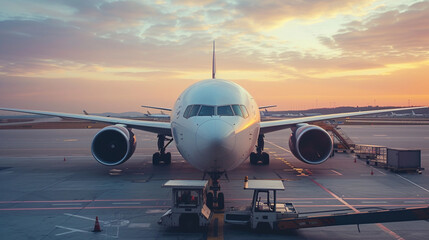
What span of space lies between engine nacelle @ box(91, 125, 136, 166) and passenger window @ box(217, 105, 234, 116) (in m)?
7.55

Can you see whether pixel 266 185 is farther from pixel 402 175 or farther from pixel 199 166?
pixel 402 175

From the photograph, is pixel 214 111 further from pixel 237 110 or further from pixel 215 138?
pixel 215 138

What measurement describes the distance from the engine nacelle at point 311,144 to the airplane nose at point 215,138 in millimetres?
7936

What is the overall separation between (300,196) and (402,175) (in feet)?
25.6

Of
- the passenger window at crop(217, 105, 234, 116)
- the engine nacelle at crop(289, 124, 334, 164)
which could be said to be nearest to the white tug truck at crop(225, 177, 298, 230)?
the passenger window at crop(217, 105, 234, 116)

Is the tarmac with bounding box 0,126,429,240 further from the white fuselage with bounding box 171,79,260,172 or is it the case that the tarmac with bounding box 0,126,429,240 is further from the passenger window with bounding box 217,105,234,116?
the passenger window with bounding box 217,105,234,116

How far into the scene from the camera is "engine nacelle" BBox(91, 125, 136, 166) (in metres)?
18.2

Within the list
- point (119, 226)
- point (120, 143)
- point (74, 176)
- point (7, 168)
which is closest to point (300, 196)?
point (119, 226)

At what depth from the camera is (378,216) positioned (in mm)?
9047

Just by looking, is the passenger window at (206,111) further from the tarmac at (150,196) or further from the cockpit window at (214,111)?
the tarmac at (150,196)

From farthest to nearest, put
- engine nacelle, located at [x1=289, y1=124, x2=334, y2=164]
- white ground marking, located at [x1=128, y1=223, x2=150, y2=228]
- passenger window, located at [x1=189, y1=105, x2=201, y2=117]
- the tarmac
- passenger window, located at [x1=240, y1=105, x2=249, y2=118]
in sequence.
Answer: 1. engine nacelle, located at [x1=289, y1=124, x2=334, y2=164]
2. passenger window, located at [x1=240, y1=105, x2=249, y2=118]
3. passenger window, located at [x1=189, y1=105, x2=201, y2=117]
4. white ground marking, located at [x1=128, y1=223, x2=150, y2=228]
5. the tarmac

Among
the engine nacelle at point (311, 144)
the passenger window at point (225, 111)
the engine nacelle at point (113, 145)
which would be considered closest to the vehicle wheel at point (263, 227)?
the passenger window at point (225, 111)

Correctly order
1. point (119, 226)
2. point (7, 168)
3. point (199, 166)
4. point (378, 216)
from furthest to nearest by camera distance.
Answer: point (7, 168), point (199, 166), point (119, 226), point (378, 216)

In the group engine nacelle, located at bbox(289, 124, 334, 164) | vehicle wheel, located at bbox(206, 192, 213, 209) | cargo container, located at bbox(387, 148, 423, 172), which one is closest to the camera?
vehicle wheel, located at bbox(206, 192, 213, 209)
